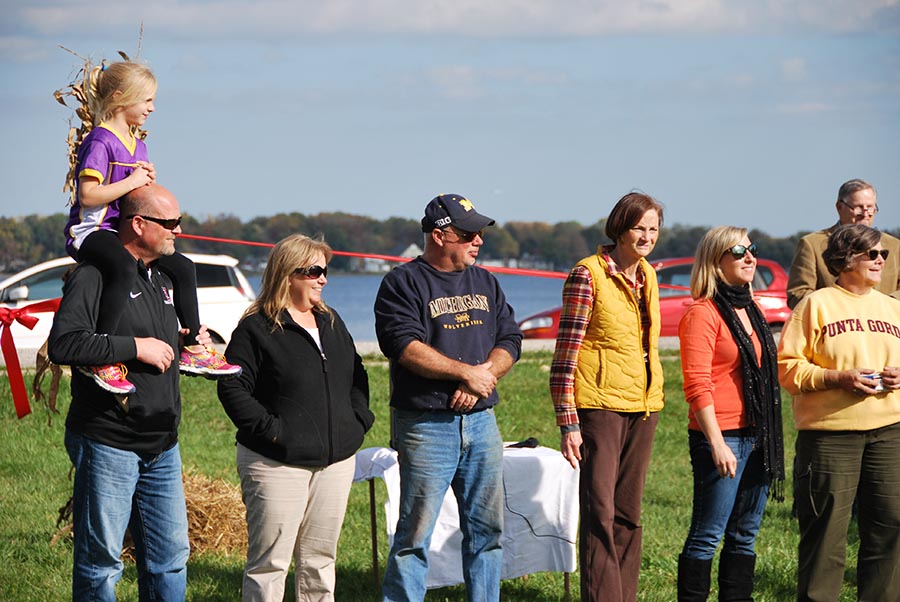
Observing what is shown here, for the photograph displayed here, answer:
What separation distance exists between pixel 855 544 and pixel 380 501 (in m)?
3.32

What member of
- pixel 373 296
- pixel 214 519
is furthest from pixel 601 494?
pixel 373 296

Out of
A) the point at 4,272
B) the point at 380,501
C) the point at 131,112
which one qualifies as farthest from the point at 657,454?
the point at 4,272

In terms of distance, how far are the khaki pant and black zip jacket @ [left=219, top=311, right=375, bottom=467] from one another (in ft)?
0.23

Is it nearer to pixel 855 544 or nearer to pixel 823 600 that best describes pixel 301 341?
pixel 823 600

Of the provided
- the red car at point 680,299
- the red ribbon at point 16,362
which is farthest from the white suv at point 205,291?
the red ribbon at point 16,362

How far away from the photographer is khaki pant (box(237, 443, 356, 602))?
4.82 meters

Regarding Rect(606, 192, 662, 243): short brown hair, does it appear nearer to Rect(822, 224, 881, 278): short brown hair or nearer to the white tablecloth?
Rect(822, 224, 881, 278): short brown hair

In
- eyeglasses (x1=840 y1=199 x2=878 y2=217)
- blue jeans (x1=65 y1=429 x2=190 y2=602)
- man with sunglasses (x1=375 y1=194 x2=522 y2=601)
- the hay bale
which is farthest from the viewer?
the hay bale

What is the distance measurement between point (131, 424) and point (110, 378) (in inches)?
8.8

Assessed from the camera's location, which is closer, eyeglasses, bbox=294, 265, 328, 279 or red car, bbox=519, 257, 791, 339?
eyeglasses, bbox=294, 265, 328, 279

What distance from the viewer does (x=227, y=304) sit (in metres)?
14.3

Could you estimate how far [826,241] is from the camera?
6664 millimetres

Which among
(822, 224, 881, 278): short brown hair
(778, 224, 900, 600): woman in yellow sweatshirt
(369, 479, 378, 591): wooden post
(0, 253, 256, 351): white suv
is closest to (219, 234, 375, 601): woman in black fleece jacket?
(369, 479, 378, 591): wooden post

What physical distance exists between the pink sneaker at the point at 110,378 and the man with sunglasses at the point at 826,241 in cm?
407
